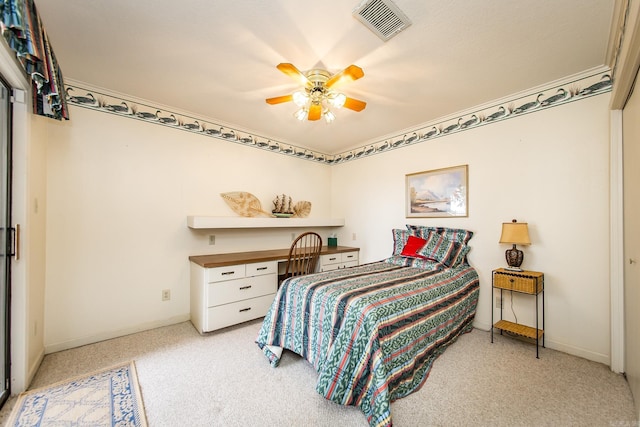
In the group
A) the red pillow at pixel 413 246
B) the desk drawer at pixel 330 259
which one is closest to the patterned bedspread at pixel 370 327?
the red pillow at pixel 413 246

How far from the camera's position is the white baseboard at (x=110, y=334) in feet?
7.47

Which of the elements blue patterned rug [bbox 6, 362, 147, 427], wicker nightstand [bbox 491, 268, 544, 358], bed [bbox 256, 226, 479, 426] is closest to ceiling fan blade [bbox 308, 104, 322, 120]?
bed [bbox 256, 226, 479, 426]

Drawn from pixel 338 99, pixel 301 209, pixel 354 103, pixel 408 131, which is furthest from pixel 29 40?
pixel 408 131

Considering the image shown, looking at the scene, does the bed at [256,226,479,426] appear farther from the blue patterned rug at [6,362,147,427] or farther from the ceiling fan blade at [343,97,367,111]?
the ceiling fan blade at [343,97,367,111]

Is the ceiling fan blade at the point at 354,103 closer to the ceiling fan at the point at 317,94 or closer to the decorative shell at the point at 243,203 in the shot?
the ceiling fan at the point at 317,94

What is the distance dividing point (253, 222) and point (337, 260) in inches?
51.4

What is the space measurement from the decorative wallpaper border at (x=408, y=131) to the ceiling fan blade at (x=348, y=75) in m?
1.79

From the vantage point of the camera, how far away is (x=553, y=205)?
236 cm

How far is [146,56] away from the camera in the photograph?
6.64 ft

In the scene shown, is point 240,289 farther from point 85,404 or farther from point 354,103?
point 354,103

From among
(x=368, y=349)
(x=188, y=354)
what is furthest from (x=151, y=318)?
(x=368, y=349)

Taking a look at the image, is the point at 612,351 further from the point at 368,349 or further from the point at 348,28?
the point at 348,28

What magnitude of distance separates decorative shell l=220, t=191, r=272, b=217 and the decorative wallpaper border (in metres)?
0.71

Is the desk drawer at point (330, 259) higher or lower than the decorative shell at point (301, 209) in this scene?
lower
